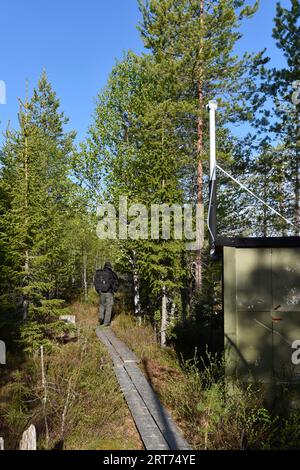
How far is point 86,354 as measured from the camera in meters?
9.93

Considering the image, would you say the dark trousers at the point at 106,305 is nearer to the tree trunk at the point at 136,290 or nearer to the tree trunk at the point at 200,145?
the tree trunk at the point at 136,290

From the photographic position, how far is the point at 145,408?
23.0 feet

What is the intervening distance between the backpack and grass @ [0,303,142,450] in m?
3.33

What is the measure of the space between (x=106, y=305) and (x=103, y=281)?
37.4 inches

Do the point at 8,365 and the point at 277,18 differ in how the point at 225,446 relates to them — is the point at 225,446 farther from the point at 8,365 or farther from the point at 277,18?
the point at 277,18

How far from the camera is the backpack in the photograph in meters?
13.6

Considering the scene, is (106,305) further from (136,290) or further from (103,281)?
(136,290)

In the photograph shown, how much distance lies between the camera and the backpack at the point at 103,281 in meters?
13.6

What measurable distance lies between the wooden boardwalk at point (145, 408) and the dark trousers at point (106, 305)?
2935 mm

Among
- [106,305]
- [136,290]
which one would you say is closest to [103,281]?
[106,305]

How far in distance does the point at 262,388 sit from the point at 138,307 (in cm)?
899

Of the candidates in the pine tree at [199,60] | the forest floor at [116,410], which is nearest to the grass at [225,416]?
the forest floor at [116,410]
